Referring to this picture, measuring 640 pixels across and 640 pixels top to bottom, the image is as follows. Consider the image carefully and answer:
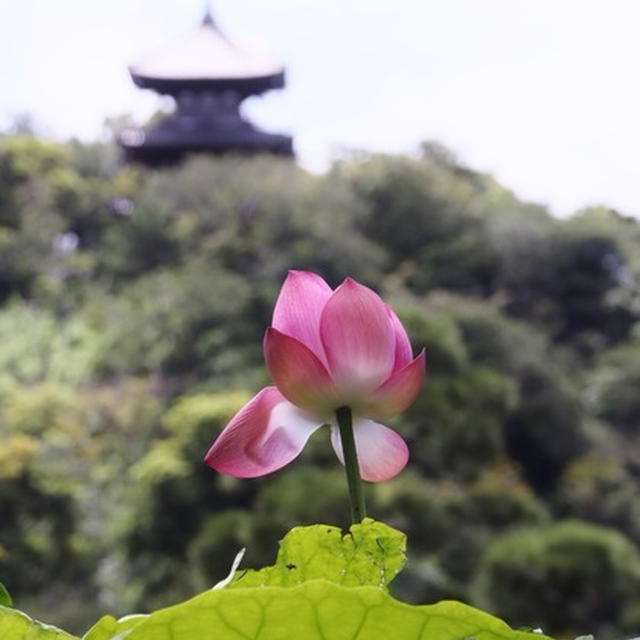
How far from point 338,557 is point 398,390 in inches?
1.9

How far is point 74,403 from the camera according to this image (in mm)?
6867

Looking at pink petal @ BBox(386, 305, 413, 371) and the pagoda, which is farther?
the pagoda

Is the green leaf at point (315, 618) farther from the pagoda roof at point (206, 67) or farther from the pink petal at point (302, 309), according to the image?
the pagoda roof at point (206, 67)

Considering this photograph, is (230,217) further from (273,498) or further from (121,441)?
(273,498)

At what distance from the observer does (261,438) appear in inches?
9.9

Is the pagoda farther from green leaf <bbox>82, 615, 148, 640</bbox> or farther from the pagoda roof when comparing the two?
green leaf <bbox>82, 615, 148, 640</bbox>

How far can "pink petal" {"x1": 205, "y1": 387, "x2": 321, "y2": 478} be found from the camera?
0.25m

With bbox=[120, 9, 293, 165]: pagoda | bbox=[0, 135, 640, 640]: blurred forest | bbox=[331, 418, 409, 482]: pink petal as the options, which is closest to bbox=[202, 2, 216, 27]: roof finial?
bbox=[120, 9, 293, 165]: pagoda

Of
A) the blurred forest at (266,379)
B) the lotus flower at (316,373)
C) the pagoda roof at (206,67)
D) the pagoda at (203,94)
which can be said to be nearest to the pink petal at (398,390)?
the lotus flower at (316,373)

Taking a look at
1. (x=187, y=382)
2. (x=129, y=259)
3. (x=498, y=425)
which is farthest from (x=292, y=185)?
(x=498, y=425)

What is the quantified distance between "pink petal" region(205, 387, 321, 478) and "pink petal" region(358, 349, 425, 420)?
0.01 metres

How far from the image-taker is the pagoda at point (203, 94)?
12.4 m

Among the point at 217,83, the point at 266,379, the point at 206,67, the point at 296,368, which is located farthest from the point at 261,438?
the point at 206,67

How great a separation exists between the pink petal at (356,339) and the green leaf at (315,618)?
0.09 metres
